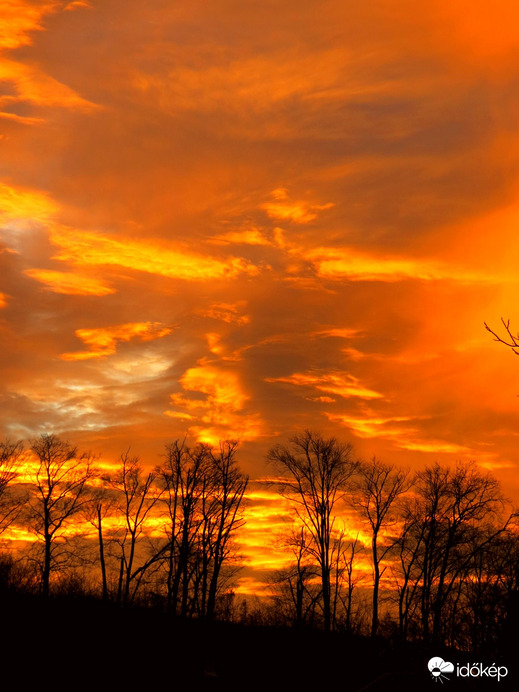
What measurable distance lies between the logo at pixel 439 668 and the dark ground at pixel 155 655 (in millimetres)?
834

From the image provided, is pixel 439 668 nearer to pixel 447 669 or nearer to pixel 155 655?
pixel 447 669

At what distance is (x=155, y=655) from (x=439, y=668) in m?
17.9

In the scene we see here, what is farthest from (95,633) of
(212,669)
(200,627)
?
(200,627)

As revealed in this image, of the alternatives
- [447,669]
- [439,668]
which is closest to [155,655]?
[439,668]

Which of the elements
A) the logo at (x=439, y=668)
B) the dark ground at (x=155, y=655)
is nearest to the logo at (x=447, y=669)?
the logo at (x=439, y=668)

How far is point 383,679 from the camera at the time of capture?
82.1 ft

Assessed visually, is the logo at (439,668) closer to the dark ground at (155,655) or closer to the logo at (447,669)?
the logo at (447,669)

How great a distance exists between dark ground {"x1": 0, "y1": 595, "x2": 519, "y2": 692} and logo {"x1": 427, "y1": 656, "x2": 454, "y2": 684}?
83cm

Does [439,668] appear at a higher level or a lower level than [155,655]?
higher

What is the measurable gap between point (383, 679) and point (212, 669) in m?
13.9

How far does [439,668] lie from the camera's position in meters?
24.0

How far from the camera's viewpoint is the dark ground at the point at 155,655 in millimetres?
32969

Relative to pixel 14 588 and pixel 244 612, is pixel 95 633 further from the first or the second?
pixel 244 612

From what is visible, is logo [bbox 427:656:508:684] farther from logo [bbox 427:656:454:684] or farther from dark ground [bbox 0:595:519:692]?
dark ground [bbox 0:595:519:692]
